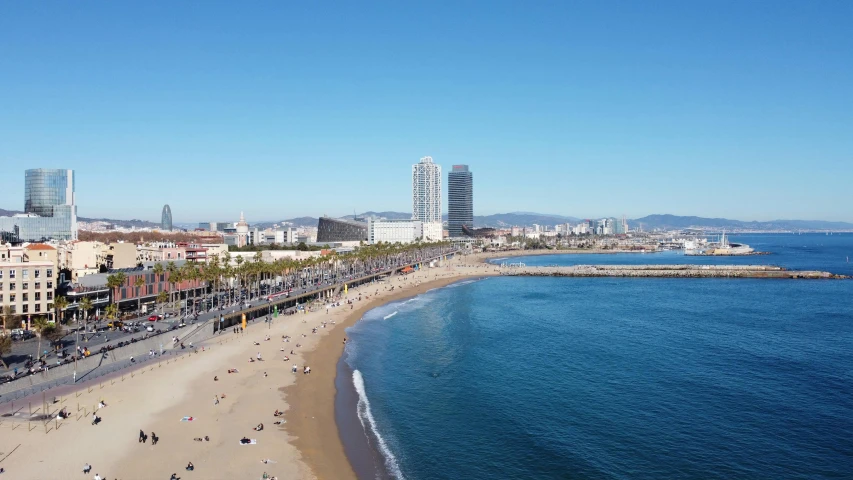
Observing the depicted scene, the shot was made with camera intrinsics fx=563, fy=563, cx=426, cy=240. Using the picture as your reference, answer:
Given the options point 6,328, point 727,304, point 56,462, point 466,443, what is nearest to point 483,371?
point 466,443

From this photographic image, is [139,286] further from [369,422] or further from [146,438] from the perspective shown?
[369,422]

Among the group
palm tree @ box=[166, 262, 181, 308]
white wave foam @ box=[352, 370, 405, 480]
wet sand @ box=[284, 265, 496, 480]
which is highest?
palm tree @ box=[166, 262, 181, 308]

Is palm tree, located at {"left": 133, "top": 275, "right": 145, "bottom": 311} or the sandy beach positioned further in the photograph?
palm tree, located at {"left": 133, "top": 275, "right": 145, "bottom": 311}

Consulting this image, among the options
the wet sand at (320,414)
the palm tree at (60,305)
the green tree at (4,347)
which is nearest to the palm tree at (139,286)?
the palm tree at (60,305)

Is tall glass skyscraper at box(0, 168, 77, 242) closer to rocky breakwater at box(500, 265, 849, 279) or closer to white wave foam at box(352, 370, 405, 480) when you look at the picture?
rocky breakwater at box(500, 265, 849, 279)

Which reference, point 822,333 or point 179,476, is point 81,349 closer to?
point 179,476

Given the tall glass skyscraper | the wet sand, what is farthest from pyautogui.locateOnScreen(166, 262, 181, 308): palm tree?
the tall glass skyscraper

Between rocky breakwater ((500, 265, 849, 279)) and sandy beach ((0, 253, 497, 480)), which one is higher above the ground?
rocky breakwater ((500, 265, 849, 279))

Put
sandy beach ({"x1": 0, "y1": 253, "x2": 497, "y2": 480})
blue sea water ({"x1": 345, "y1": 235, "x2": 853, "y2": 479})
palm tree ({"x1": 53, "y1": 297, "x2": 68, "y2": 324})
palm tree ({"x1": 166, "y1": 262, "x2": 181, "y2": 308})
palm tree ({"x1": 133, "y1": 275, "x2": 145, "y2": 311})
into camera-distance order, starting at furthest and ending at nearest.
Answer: palm tree ({"x1": 133, "y1": 275, "x2": 145, "y2": 311}), palm tree ({"x1": 166, "y1": 262, "x2": 181, "y2": 308}), palm tree ({"x1": 53, "y1": 297, "x2": 68, "y2": 324}), blue sea water ({"x1": 345, "y1": 235, "x2": 853, "y2": 479}), sandy beach ({"x1": 0, "y1": 253, "x2": 497, "y2": 480})
